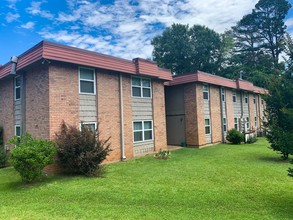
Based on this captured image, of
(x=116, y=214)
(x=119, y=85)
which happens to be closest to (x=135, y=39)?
(x=119, y=85)

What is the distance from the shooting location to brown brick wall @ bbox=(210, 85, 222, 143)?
1843cm

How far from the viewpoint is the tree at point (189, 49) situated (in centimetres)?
3762

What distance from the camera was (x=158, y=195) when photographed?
234 inches

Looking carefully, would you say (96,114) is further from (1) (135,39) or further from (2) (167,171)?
(1) (135,39)

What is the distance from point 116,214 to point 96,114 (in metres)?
6.82

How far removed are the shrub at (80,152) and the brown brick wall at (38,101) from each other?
100cm

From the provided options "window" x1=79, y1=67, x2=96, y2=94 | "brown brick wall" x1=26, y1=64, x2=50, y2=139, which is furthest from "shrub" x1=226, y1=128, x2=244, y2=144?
"brown brick wall" x1=26, y1=64, x2=50, y2=139

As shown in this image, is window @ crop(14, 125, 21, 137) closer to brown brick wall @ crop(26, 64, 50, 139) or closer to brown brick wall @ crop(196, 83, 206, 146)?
brown brick wall @ crop(26, 64, 50, 139)

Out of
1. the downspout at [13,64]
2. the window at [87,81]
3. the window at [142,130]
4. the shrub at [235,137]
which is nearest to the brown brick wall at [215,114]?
the shrub at [235,137]

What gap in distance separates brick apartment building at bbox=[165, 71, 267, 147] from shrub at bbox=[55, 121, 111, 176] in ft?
32.0

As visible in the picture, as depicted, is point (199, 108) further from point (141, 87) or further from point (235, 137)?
point (141, 87)

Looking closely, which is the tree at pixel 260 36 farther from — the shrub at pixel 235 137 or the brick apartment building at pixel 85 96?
the brick apartment building at pixel 85 96

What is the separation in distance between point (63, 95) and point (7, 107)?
5.65 m

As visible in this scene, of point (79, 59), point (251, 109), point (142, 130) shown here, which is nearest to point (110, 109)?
point (142, 130)
